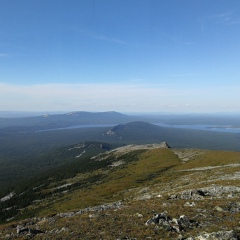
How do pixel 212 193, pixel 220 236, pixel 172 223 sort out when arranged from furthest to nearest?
pixel 212 193 < pixel 172 223 < pixel 220 236

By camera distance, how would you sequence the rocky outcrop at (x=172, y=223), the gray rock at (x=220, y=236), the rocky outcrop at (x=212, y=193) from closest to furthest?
the gray rock at (x=220, y=236), the rocky outcrop at (x=172, y=223), the rocky outcrop at (x=212, y=193)

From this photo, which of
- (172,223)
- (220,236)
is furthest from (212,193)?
(220,236)

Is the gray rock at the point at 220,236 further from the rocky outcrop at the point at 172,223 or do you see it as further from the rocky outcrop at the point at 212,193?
the rocky outcrop at the point at 212,193

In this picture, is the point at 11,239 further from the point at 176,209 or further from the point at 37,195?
the point at 37,195

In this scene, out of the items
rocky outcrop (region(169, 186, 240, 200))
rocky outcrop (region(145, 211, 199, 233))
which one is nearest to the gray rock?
rocky outcrop (region(145, 211, 199, 233))

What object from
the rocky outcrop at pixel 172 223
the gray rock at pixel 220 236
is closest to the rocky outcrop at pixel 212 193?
the rocky outcrop at pixel 172 223

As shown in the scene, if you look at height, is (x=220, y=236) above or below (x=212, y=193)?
above

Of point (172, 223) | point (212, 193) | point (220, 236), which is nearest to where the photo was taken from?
point (220, 236)

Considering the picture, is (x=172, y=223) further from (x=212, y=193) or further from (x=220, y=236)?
(x=212, y=193)

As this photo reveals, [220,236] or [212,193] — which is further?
[212,193]

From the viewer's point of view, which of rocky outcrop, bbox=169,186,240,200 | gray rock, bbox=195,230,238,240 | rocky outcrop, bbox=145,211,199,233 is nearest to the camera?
gray rock, bbox=195,230,238,240

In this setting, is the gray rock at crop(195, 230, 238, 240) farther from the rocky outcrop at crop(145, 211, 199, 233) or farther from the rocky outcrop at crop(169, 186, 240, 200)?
the rocky outcrop at crop(169, 186, 240, 200)

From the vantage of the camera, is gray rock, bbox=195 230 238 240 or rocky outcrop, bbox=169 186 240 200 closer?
gray rock, bbox=195 230 238 240

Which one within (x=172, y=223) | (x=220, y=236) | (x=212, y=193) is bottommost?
(x=212, y=193)
